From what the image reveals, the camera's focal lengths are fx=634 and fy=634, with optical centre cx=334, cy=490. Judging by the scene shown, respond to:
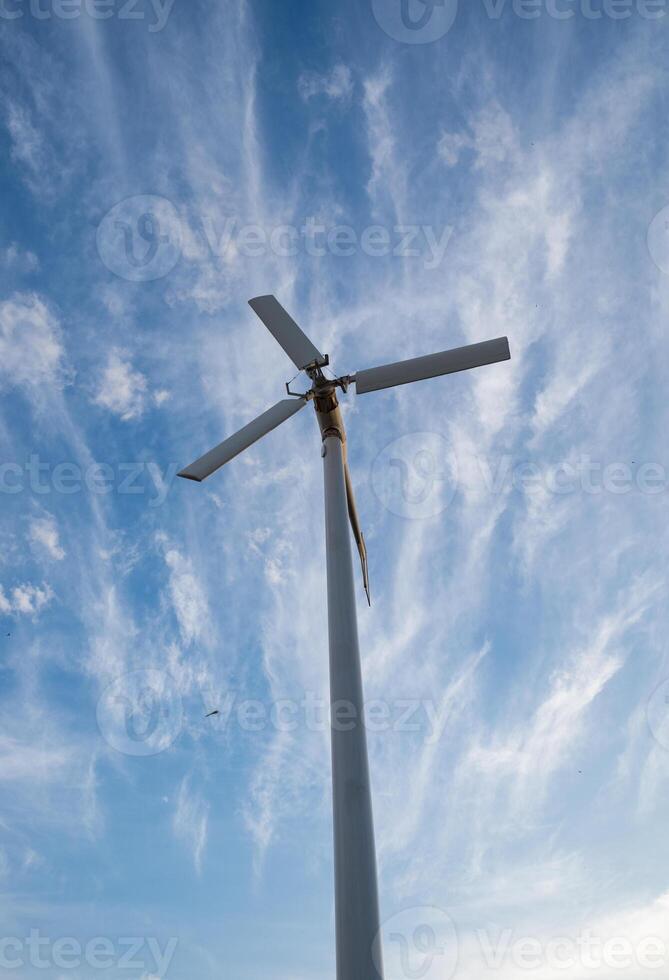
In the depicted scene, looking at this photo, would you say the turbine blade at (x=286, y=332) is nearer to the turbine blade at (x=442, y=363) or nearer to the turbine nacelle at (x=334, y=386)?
the turbine nacelle at (x=334, y=386)

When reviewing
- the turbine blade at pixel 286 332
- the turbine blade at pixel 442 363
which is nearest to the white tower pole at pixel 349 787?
the turbine blade at pixel 442 363

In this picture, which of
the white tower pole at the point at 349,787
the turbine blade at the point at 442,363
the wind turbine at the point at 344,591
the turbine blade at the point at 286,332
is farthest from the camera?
the turbine blade at the point at 286,332

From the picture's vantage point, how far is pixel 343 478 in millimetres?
15242

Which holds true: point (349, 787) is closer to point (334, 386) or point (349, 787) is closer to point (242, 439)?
point (242, 439)

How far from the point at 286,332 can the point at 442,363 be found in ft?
16.0

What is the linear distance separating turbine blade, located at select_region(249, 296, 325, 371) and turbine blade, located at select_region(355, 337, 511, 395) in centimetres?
205

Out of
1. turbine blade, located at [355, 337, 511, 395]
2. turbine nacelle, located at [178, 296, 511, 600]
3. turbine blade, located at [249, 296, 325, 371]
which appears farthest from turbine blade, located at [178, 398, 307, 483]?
turbine blade, located at [355, 337, 511, 395]

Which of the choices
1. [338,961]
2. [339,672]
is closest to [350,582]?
[339,672]

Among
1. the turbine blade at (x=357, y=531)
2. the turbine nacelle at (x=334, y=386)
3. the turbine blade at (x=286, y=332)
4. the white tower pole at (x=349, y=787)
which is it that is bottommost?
the white tower pole at (x=349, y=787)

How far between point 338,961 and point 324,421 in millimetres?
11910

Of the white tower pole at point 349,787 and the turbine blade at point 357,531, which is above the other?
the turbine blade at point 357,531

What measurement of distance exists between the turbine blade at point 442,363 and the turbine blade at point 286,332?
205 cm

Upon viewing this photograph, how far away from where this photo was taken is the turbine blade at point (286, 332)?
1861cm

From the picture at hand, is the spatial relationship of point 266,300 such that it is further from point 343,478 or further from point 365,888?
point 365,888
